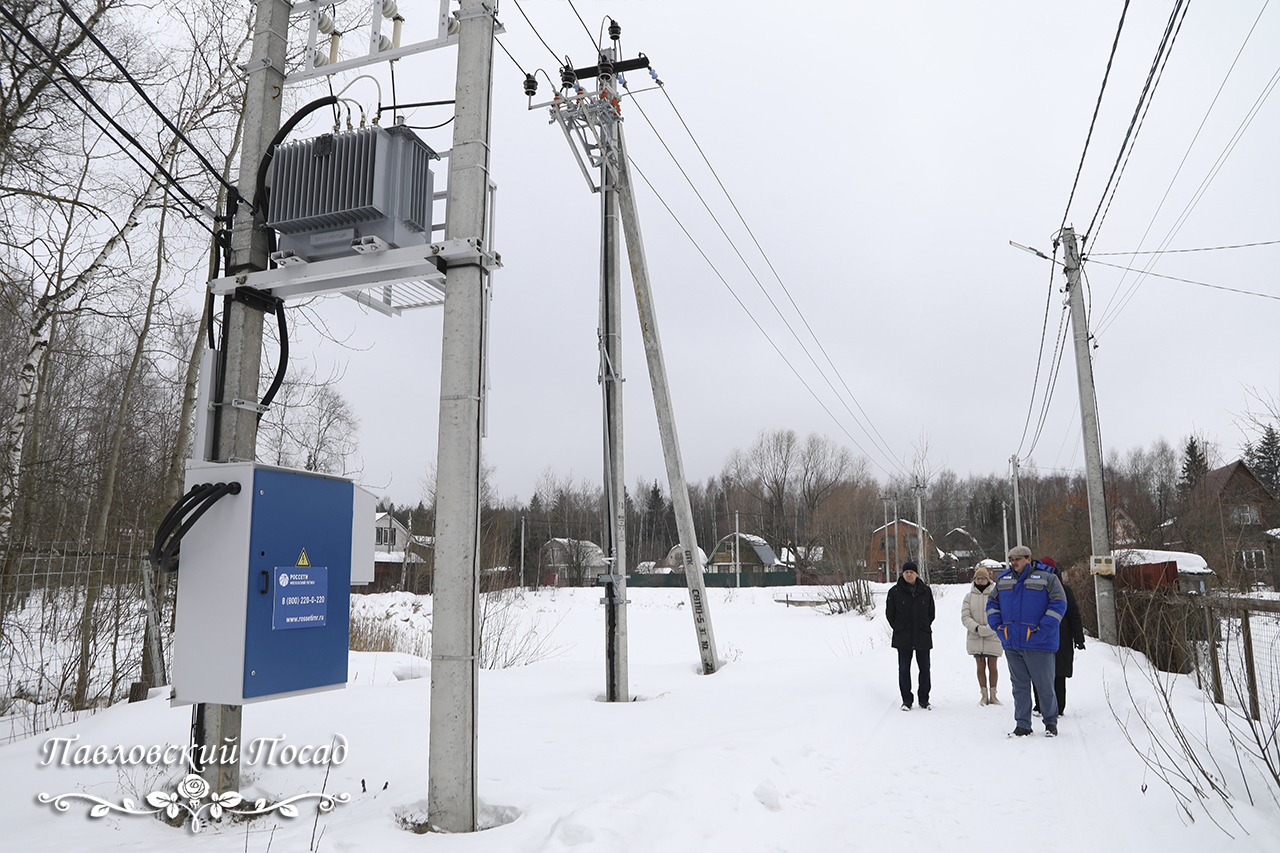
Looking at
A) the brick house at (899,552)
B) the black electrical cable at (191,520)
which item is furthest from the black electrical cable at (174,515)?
the brick house at (899,552)

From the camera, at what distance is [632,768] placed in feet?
18.6

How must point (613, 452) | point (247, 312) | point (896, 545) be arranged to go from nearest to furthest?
point (247, 312) → point (613, 452) → point (896, 545)

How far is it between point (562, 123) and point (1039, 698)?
8692mm

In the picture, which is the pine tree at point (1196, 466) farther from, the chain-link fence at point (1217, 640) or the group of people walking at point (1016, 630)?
the group of people walking at point (1016, 630)

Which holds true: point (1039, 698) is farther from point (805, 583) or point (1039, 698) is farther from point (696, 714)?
point (805, 583)

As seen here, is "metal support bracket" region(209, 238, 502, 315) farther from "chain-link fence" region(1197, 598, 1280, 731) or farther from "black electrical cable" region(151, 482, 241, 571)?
"chain-link fence" region(1197, 598, 1280, 731)

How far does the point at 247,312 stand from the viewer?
203 inches

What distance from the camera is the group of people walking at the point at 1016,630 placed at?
774 centimetres

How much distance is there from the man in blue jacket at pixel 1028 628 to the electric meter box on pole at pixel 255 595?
6.30 m

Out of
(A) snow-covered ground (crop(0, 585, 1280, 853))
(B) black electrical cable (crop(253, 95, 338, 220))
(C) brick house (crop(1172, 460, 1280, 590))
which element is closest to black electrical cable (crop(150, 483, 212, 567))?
(A) snow-covered ground (crop(0, 585, 1280, 853))

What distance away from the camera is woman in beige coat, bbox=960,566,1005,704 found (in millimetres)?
9391

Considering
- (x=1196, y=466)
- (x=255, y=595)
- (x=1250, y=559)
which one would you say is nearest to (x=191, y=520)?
(x=255, y=595)

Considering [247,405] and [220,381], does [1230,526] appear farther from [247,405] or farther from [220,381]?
[220,381]

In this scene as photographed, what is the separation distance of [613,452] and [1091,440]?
10.9 metres
